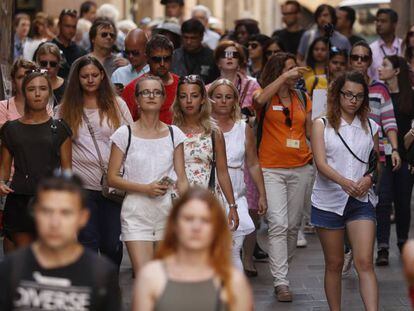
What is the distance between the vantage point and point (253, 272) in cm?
1163

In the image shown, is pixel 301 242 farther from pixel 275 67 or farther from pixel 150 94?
pixel 150 94

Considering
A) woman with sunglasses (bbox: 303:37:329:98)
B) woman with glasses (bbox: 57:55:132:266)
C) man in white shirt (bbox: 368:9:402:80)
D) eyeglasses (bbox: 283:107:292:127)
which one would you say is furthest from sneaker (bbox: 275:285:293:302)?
man in white shirt (bbox: 368:9:402:80)

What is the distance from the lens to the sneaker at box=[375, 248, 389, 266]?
12172mm

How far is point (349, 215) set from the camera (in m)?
9.10

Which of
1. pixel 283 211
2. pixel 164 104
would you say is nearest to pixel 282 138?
pixel 283 211

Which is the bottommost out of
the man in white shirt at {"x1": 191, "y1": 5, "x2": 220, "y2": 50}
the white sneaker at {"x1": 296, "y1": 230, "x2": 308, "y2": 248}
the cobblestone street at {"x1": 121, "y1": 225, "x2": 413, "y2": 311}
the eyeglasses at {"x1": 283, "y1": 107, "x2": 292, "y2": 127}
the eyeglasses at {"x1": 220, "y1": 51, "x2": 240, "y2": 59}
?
the cobblestone street at {"x1": 121, "y1": 225, "x2": 413, "y2": 311}

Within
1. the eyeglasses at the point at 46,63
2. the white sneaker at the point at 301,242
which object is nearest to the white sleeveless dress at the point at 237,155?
the eyeglasses at the point at 46,63

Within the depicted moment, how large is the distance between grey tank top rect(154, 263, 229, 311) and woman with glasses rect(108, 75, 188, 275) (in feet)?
9.70

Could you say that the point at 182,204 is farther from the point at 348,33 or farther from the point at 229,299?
the point at 348,33

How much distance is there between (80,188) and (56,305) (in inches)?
19.6

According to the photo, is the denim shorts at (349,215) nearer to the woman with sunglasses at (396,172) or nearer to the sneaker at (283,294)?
the sneaker at (283,294)

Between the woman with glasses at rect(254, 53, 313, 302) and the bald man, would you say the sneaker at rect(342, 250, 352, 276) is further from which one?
the bald man

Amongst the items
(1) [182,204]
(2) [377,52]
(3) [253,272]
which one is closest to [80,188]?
(1) [182,204]

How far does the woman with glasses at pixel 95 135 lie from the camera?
933 cm
